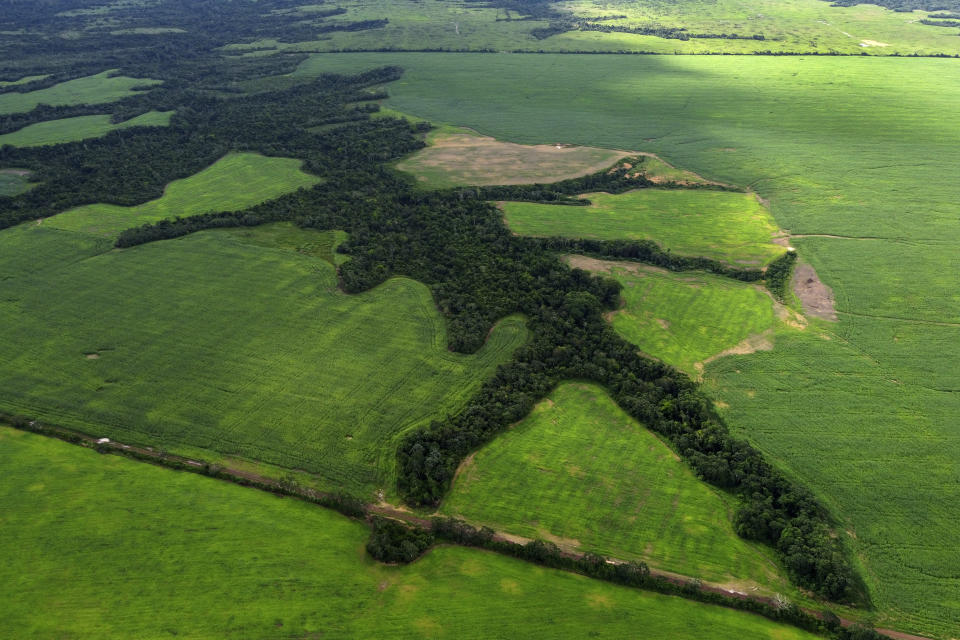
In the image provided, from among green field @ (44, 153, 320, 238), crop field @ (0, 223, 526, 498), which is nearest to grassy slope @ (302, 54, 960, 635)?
crop field @ (0, 223, 526, 498)

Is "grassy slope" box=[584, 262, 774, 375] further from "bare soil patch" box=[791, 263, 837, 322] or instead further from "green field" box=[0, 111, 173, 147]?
"green field" box=[0, 111, 173, 147]

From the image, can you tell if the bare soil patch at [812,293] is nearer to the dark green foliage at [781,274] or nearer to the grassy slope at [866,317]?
the dark green foliage at [781,274]

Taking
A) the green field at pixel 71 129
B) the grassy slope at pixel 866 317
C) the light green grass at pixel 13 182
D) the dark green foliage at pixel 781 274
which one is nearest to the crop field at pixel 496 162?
the grassy slope at pixel 866 317

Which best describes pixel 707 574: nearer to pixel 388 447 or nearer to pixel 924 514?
pixel 924 514

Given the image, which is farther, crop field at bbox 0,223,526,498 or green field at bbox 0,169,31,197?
green field at bbox 0,169,31,197

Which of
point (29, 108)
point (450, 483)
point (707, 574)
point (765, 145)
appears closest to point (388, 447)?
point (450, 483)

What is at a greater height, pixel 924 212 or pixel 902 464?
pixel 924 212

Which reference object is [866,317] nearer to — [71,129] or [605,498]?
[605,498]
